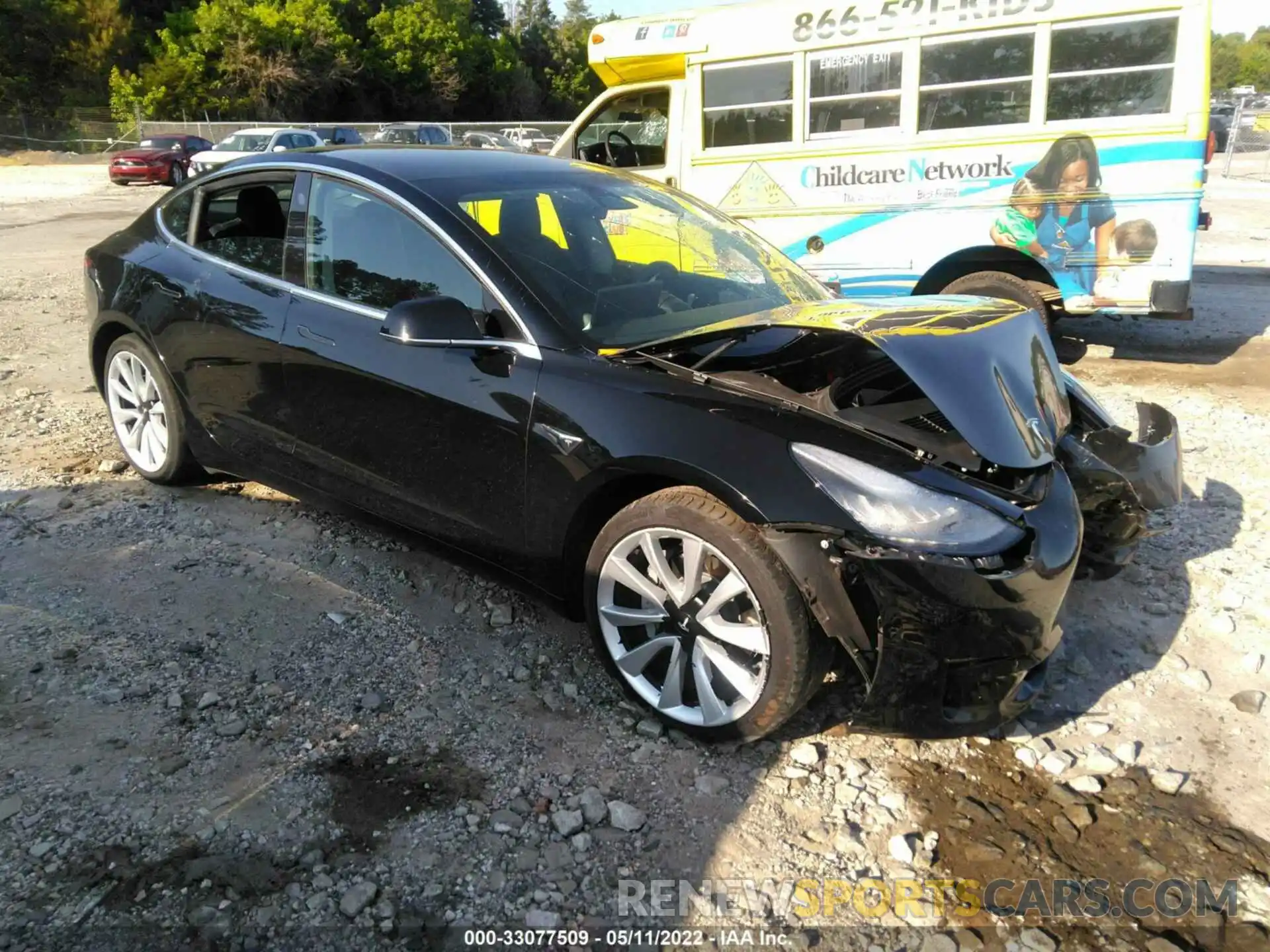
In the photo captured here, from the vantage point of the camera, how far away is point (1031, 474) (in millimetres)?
2816

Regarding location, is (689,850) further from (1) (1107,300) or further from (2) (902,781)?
(1) (1107,300)

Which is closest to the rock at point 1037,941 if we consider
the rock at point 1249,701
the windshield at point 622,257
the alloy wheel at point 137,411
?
the rock at point 1249,701

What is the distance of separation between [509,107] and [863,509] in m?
62.3

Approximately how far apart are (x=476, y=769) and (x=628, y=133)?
7181 mm

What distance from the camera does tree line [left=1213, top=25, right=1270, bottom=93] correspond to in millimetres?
91438

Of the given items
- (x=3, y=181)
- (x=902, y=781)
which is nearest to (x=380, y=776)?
(x=902, y=781)

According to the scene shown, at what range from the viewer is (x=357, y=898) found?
2365 mm

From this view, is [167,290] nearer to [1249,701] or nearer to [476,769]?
[476,769]

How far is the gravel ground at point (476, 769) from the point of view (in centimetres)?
236

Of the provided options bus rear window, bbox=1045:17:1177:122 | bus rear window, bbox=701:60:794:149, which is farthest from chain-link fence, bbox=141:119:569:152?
bus rear window, bbox=1045:17:1177:122

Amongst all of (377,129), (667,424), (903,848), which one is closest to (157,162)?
(377,129)

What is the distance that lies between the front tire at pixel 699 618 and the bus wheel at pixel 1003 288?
16.5ft

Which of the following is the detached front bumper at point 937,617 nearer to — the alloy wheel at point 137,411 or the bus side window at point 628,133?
the alloy wheel at point 137,411

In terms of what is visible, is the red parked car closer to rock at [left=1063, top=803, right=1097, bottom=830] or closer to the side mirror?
the side mirror
